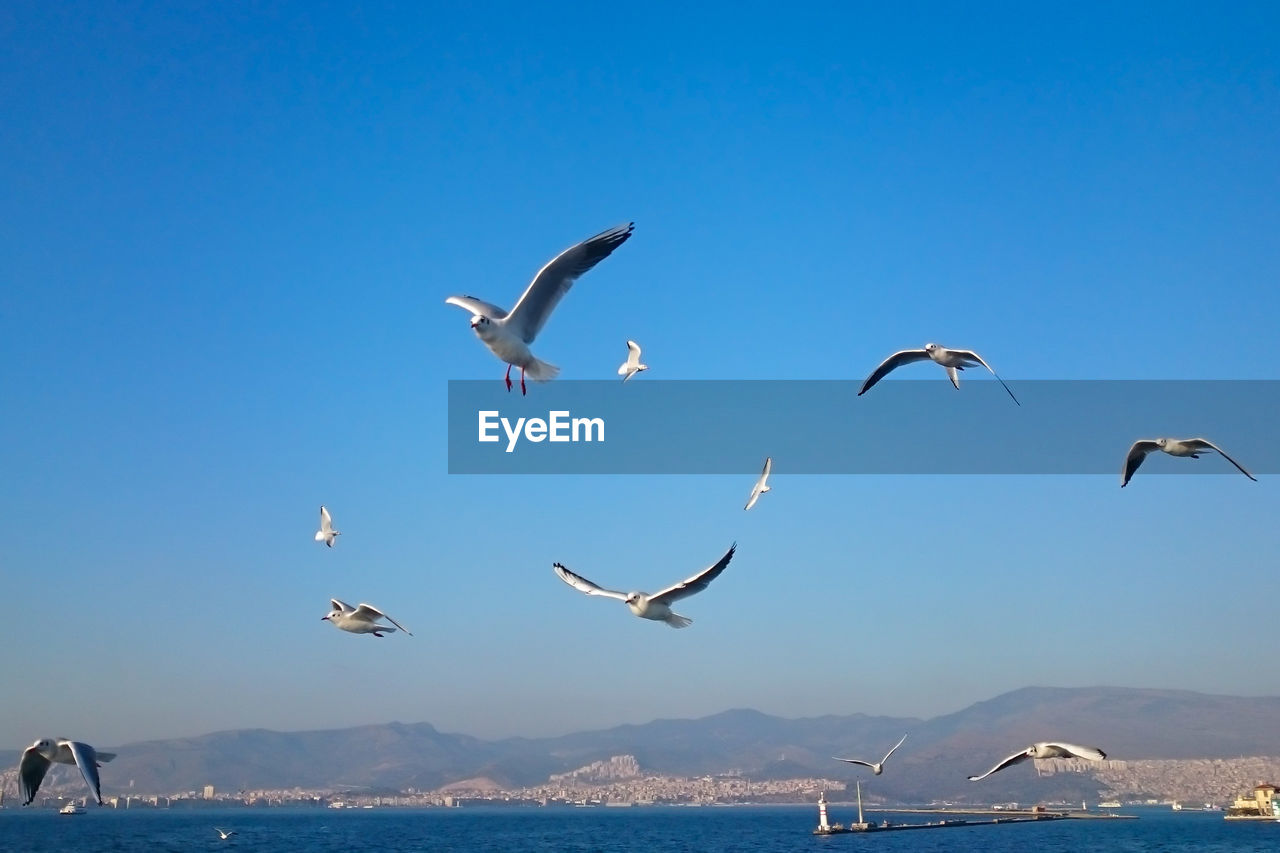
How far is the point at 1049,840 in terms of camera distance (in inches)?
3391

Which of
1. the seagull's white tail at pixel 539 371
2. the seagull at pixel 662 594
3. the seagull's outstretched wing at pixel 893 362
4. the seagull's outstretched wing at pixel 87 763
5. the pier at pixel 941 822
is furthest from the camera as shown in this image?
the pier at pixel 941 822

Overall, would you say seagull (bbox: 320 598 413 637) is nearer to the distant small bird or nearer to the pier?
the distant small bird

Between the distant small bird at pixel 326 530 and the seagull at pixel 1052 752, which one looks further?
the distant small bird at pixel 326 530

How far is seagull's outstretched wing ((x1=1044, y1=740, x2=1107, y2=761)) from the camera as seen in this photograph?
14.6 meters

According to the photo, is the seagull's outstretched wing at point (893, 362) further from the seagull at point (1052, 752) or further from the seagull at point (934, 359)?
the seagull at point (1052, 752)

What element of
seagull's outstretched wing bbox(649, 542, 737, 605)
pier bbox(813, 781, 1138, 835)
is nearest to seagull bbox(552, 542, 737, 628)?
seagull's outstretched wing bbox(649, 542, 737, 605)

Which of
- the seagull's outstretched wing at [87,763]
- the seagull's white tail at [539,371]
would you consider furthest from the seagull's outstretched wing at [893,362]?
the seagull's outstretched wing at [87,763]

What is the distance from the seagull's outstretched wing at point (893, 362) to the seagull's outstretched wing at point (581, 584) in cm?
582

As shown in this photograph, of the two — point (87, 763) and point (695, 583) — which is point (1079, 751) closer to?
point (695, 583)

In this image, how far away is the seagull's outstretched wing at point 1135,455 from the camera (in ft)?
58.1

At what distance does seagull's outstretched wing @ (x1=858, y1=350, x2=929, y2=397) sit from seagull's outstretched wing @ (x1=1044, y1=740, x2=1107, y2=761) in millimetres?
6193

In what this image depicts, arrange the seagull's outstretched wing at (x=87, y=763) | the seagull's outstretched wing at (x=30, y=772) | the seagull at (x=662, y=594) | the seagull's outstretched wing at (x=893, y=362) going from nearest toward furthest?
the seagull's outstretched wing at (x=87, y=763)
the seagull's outstretched wing at (x=30, y=772)
the seagull at (x=662, y=594)
the seagull's outstretched wing at (x=893, y=362)

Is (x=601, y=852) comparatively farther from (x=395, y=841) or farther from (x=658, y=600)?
(x=658, y=600)

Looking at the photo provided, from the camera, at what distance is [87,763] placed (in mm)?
11742
